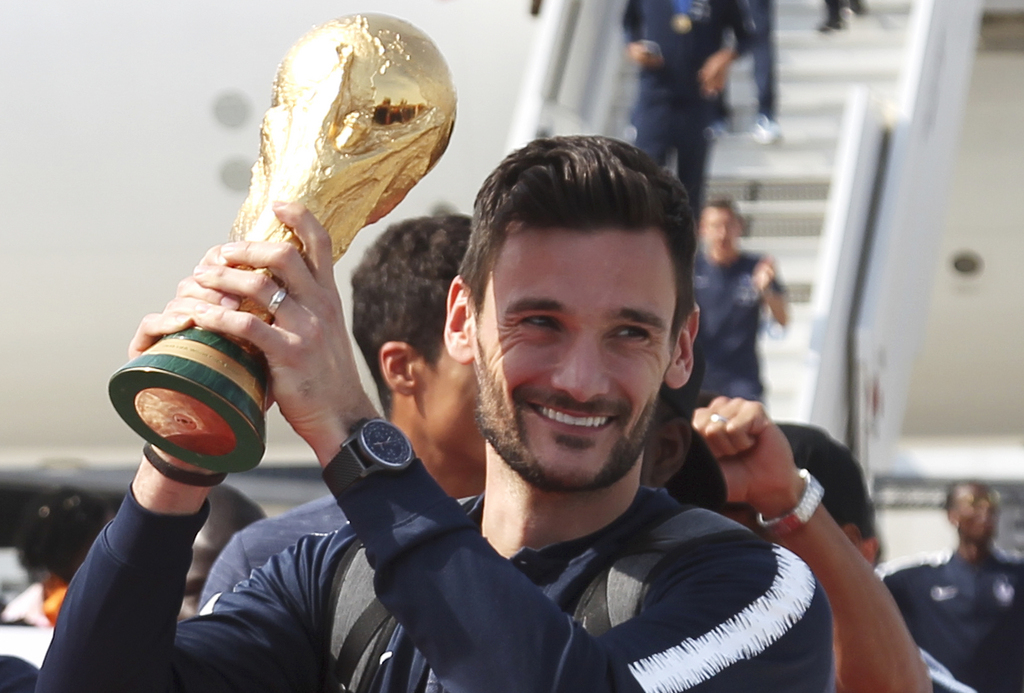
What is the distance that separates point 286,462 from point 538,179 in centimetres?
902

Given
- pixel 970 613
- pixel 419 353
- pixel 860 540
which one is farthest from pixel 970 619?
pixel 419 353

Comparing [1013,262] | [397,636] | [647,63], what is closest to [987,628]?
[647,63]

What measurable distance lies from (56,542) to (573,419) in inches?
122

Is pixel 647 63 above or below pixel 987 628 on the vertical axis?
above

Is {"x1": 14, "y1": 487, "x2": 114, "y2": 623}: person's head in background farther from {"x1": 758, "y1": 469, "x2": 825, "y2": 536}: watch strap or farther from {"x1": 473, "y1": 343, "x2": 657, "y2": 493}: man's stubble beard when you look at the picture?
{"x1": 473, "y1": 343, "x2": 657, "y2": 493}: man's stubble beard

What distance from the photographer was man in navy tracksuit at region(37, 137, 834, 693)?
1413 mm

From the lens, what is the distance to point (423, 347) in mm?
2969

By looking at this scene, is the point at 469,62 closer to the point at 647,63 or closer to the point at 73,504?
the point at 647,63

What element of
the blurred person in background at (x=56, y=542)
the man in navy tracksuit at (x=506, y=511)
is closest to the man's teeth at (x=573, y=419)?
the man in navy tracksuit at (x=506, y=511)

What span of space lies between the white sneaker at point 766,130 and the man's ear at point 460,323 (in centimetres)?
682

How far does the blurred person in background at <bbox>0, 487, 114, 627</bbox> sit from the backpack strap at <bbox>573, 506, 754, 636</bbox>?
2.88 meters

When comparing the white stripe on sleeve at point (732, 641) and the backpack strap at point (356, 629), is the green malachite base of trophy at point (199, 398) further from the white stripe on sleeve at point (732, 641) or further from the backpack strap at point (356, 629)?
the white stripe on sleeve at point (732, 641)

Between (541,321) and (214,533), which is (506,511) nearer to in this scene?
(541,321)

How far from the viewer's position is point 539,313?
163cm
